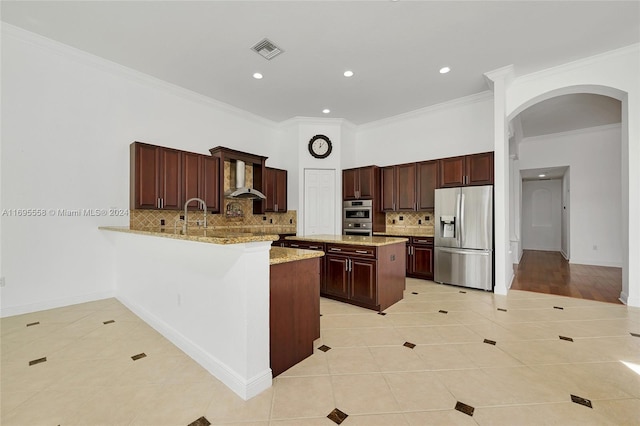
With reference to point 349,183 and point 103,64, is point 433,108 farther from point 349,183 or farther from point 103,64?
point 103,64

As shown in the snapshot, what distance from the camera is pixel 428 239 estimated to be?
16.5 feet

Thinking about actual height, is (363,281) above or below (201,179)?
below

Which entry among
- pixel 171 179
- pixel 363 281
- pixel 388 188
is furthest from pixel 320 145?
pixel 363 281

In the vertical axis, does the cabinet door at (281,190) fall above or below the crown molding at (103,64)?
below

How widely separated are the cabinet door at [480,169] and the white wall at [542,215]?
6830mm

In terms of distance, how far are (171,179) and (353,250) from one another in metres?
3.00

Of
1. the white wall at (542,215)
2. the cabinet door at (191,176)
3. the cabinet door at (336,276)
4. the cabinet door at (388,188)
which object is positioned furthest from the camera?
the white wall at (542,215)

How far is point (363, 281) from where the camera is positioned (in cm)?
342

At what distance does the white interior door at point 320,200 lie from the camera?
19.7ft

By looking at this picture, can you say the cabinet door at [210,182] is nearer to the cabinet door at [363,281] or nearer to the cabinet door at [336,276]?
the cabinet door at [336,276]

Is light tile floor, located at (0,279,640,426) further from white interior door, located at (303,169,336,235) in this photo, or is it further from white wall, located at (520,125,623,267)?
white wall, located at (520,125,623,267)

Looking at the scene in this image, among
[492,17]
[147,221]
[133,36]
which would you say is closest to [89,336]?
[147,221]

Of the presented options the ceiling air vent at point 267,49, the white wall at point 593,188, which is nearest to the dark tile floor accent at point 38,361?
the ceiling air vent at point 267,49

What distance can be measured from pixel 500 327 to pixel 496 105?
331 centimetres
